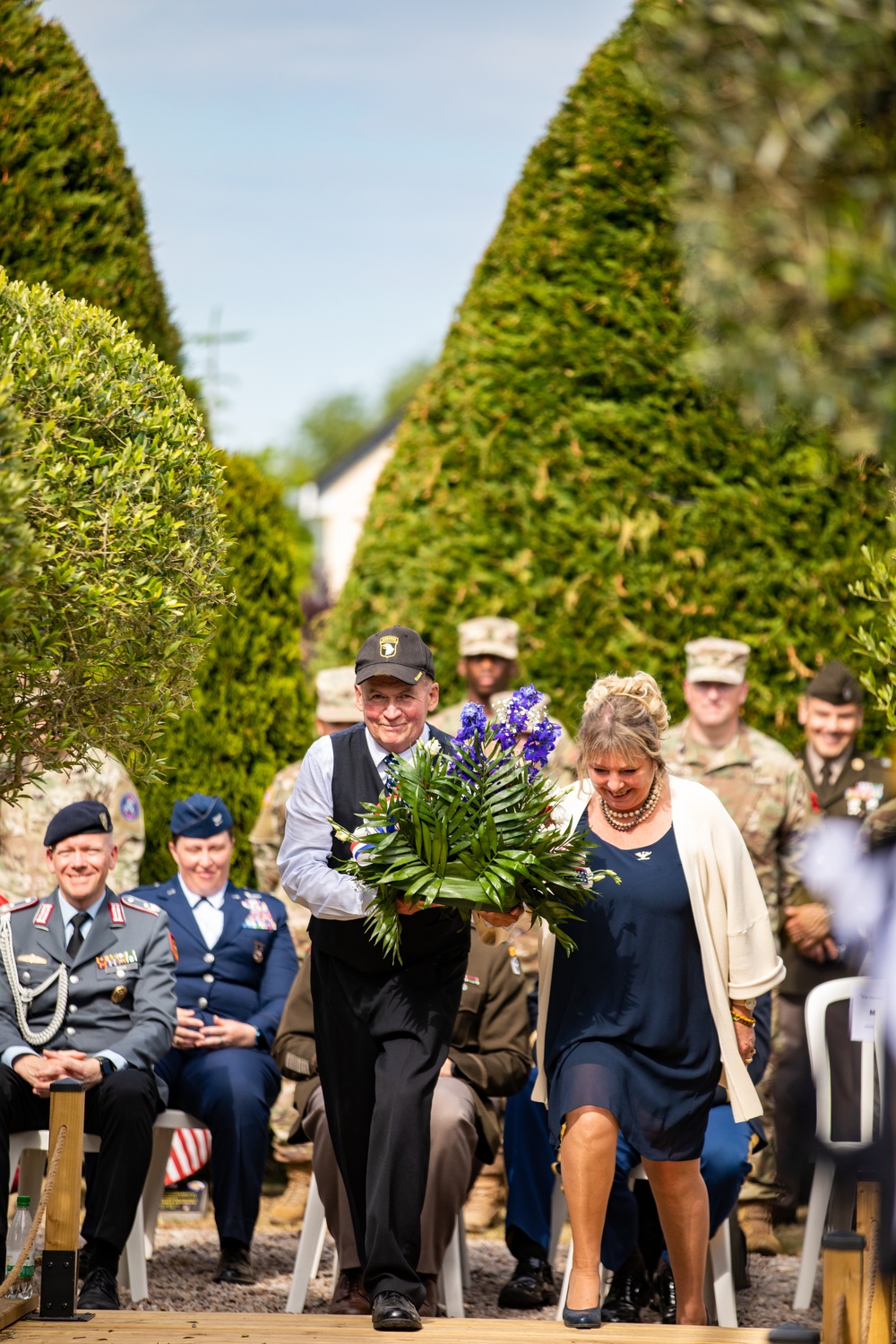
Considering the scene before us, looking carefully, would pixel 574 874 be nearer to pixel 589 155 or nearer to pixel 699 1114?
pixel 699 1114

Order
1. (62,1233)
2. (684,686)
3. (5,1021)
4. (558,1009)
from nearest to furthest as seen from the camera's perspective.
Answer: (62,1233), (558,1009), (5,1021), (684,686)

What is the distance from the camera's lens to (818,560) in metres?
7.25

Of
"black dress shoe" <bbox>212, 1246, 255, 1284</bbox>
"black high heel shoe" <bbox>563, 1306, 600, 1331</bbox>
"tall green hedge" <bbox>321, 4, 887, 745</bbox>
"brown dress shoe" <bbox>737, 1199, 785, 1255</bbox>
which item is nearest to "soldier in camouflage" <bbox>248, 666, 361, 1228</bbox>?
"tall green hedge" <bbox>321, 4, 887, 745</bbox>

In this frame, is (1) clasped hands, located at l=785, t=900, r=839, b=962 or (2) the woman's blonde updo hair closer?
(2) the woman's blonde updo hair

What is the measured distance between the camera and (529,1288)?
5.43 meters

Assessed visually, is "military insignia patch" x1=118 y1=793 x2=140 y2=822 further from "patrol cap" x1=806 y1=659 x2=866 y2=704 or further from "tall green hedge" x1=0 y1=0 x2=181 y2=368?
"patrol cap" x1=806 y1=659 x2=866 y2=704

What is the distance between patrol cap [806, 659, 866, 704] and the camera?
21.6ft

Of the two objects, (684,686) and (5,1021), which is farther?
(684,686)

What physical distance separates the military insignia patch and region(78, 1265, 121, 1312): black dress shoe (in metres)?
2.32

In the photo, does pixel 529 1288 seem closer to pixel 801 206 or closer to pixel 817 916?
pixel 817 916

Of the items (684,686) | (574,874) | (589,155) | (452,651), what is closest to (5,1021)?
(574,874)

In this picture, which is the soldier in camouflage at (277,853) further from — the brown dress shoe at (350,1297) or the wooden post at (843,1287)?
the wooden post at (843,1287)

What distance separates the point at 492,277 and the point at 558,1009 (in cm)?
445

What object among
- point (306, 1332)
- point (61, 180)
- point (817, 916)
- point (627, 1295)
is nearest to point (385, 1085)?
point (306, 1332)
